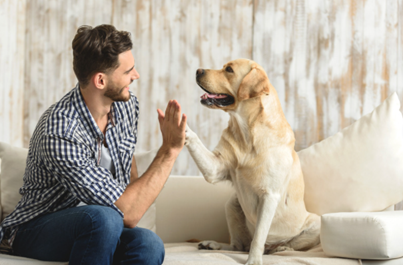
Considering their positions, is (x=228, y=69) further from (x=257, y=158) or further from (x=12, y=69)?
(x=12, y=69)

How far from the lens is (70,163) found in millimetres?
1272

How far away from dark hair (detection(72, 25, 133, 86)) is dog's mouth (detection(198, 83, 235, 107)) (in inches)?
17.0

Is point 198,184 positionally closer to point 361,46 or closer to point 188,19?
→ point 188,19

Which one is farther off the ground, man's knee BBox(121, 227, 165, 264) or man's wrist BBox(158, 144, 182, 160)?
man's wrist BBox(158, 144, 182, 160)

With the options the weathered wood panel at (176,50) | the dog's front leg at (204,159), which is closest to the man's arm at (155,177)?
the dog's front leg at (204,159)

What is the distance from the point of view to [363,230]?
4.58 feet

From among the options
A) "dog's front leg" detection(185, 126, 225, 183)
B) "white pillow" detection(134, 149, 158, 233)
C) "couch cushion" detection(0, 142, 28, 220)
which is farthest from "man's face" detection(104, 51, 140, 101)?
"couch cushion" detection(0, 142, 28, 220)

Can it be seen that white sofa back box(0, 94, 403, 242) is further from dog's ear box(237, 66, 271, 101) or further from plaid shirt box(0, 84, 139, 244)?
dog's ear box(237, 66, 271, 101)

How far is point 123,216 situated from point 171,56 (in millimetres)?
1463

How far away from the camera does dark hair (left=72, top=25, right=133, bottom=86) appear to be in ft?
4.72

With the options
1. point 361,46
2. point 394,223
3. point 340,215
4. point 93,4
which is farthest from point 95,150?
point 361,46

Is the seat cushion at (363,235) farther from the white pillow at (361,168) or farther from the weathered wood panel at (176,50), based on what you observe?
the weathered wood panel at (176,50)

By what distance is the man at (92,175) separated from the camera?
49.3 inches

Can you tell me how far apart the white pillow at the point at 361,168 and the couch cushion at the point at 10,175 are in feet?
4.80
